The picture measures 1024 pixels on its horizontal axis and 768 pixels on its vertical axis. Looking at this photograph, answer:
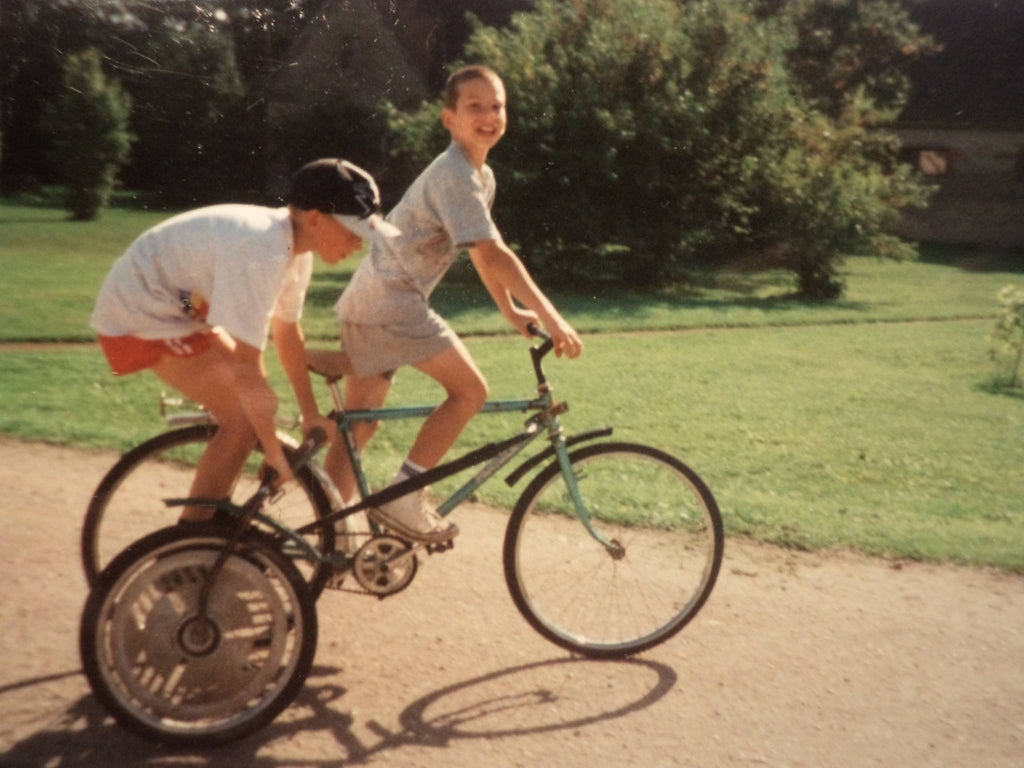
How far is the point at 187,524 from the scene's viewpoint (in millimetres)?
3463

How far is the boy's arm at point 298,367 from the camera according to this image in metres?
3.96

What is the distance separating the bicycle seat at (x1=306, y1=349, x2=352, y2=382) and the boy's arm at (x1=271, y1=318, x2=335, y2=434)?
27mm

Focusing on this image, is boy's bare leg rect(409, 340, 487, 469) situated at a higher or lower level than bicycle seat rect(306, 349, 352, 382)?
lower

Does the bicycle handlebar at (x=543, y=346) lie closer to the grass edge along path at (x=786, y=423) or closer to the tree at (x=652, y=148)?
the grass edge along path at (x=786, y=423)

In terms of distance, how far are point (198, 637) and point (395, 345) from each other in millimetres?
1235

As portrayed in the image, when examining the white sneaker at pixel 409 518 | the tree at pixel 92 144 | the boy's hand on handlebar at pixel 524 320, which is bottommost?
the tree at pixel 92 144

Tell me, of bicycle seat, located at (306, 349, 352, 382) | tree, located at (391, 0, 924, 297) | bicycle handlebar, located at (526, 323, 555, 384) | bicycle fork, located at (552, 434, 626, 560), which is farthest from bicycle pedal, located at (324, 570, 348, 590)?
tree, located at (391, 0, 924, 297)

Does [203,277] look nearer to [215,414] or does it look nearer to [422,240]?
[215,414]

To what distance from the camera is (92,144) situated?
95.8 feet

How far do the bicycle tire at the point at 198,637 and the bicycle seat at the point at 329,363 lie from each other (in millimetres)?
741

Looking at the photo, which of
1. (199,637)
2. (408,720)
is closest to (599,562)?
(408,720)

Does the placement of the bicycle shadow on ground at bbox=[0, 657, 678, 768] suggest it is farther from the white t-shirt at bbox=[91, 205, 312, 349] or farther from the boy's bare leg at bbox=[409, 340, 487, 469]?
the white t-shirt at bbox=[91, 205, 312, 349]

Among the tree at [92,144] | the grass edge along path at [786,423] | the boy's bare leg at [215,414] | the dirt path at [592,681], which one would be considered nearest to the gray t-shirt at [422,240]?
the boy's bare leg at [215,414]

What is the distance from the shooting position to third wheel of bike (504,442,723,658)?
414 centimetres
